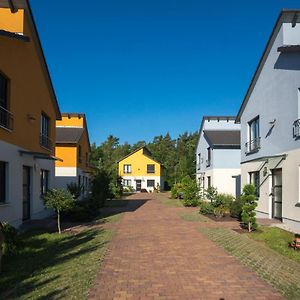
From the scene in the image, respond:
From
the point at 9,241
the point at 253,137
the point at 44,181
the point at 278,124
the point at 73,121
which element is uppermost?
the point at 73,121

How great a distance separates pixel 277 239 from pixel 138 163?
56.4 metres

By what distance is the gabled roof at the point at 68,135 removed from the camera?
3085 centimetres

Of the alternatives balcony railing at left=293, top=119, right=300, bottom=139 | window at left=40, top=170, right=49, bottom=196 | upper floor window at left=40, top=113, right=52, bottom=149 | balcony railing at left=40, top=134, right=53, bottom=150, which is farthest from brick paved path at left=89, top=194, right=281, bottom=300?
upper floor window at left=40, top=113, right=52, bottom=149

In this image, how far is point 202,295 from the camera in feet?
21.7

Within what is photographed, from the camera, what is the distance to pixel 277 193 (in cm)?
1684

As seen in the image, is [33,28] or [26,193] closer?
[26,193]

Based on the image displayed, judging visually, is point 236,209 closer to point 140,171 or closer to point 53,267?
point 53,267

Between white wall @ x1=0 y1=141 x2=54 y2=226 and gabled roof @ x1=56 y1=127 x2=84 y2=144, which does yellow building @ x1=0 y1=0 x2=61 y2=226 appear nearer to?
white wall @ x1=0 y1=141 x2=54 y2=226

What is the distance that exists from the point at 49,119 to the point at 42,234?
30.8ft

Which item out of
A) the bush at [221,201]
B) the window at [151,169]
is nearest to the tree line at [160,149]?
the window at [151,169]

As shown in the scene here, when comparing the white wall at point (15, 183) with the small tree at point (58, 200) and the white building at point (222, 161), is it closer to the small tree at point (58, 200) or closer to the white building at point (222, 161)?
the small tree at point (58, 200)

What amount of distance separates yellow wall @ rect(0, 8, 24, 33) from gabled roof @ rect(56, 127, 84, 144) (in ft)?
52.4

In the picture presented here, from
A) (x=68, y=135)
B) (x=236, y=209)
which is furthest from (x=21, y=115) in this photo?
(x=68, y=135)

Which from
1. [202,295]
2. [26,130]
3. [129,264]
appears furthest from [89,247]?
[26,130]
